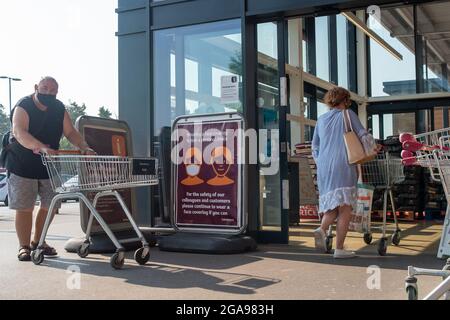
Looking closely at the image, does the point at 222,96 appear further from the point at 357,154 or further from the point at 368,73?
the point at 368,73

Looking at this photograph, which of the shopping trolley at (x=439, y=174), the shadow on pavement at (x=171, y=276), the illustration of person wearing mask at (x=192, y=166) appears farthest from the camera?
the illustration of person wearing mask at (x=192, y=166)

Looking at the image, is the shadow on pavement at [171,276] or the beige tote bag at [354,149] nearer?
Answer: the shadow on pavement at [171,276]

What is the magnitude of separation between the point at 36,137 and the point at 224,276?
2497mm

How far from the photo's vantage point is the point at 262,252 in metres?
6.08

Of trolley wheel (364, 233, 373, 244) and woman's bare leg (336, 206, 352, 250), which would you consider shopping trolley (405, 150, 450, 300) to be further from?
trolley wheel (364, 233, 373, 244)

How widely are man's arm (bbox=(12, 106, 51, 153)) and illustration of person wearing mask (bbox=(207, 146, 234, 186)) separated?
187 centimetres

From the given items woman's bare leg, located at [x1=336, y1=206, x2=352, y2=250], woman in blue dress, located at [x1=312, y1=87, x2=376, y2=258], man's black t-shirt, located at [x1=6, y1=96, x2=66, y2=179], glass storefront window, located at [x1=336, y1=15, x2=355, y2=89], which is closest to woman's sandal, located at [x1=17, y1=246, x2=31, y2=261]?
man's black t-shirt, located at [x1=6, y1=96, x2=66, y2=179]

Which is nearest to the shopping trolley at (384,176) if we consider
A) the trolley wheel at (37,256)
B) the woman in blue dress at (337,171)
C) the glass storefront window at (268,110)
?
the woman in blue dress at (337,171)

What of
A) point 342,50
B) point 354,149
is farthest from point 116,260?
point 342,50

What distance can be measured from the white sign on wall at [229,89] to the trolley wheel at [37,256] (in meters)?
2.75

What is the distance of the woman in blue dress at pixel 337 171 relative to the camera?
5602mm

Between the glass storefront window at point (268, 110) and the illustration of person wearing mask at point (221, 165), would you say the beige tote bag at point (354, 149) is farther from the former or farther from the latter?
the illustration of person wearing mask at point (221, 165)
